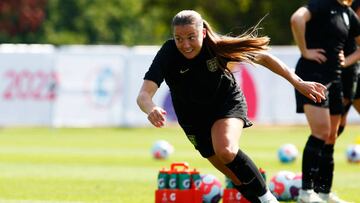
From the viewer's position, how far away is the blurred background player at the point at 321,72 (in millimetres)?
11781

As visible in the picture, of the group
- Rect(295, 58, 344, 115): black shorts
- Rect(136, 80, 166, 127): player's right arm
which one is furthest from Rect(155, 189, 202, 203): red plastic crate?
Rect(136, 80, 166, 127): player's right arm

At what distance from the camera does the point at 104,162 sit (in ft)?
63.6

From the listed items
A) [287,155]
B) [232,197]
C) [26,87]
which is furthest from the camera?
[26,87]

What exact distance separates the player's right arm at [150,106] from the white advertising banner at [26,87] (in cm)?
2273

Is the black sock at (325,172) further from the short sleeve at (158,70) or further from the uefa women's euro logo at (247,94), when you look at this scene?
the uefa women's euro logo at (247,94)

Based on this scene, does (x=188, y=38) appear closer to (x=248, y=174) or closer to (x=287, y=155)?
(x=248, y=174)

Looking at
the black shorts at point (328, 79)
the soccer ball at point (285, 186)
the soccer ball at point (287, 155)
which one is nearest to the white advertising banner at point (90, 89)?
the soccer ball at point (287, 155)

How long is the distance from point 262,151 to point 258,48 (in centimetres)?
1270

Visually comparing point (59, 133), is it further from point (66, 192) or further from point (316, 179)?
point (316, 179)

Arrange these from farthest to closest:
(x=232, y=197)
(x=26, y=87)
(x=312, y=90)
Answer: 1. (x=26, y=87)
2. (x=232, y=197)
3. (x=312, y=90)

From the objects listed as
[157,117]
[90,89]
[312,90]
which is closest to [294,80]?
[312,90]

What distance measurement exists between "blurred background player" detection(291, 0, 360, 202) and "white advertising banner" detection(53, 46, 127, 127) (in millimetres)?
20170

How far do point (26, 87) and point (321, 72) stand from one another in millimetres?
21198

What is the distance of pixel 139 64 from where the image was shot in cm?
3253
